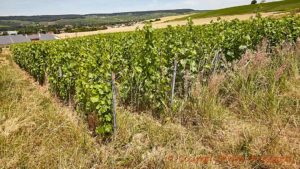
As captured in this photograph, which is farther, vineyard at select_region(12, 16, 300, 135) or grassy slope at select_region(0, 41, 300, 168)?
vineyard at select_region(12, 16, 300, 135)

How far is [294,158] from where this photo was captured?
11.3 feet

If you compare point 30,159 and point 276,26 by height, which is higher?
point 276,26

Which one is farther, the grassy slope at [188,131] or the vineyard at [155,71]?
the vineyard at [155,71]

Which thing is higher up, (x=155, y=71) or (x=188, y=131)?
(x=155, y=71)

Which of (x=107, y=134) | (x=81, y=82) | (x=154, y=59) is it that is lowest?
(x=107, y=134)

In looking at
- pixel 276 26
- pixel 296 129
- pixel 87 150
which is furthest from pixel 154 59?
pixel 276 26

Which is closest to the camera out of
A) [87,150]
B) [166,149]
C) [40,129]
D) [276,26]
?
[166,149]

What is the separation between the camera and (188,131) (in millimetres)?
4379

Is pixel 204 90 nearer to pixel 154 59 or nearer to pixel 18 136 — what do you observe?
pixel 154 59

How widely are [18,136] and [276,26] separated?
280 inches

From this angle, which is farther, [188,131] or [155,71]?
[155,71]

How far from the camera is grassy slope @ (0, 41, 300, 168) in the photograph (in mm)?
3637

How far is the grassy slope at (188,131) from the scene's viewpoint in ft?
11.9

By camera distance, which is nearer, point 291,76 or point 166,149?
point 166,149
